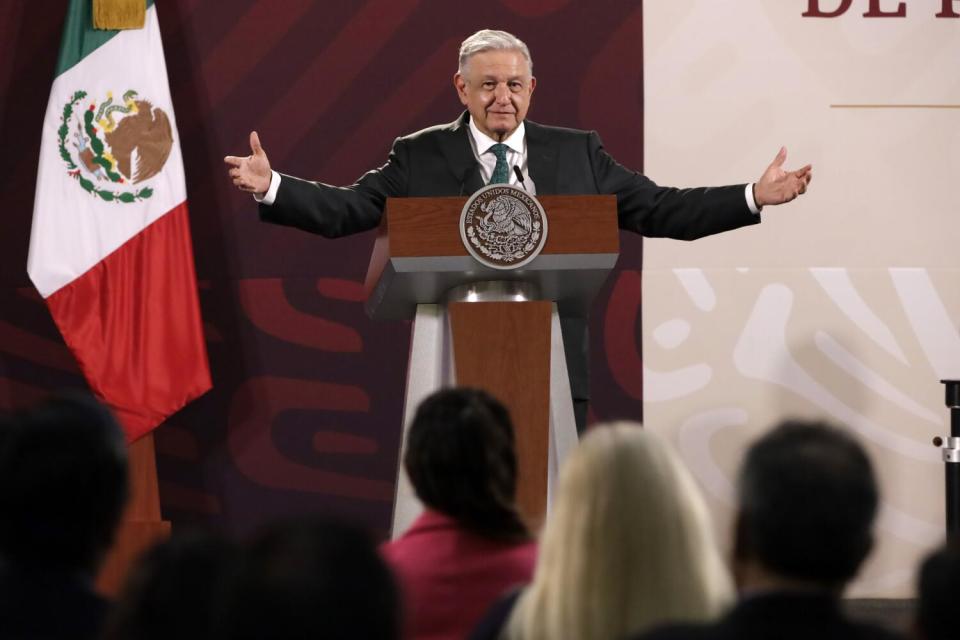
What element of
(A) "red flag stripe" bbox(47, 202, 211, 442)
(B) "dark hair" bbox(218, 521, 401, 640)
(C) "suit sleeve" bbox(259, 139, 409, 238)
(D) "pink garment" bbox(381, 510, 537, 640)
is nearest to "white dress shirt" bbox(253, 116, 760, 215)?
(C) "suit sleeve" bbox(259, 139, 409, 238)

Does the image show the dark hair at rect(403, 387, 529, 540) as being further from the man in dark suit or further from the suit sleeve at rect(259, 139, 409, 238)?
the suit sleeve at rect(259, 139, 409, 238)

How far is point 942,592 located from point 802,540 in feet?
0.49

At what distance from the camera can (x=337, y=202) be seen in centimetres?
391

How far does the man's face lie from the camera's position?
3896 mm

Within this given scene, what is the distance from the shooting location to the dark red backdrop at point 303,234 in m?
5.63

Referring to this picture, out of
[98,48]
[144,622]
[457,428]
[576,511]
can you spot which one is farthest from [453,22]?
[144,622]

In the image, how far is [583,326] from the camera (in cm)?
402

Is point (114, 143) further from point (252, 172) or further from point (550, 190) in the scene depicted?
point (550, 190)

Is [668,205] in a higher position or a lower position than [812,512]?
higher

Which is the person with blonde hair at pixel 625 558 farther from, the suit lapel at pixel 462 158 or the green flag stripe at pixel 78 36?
the green flag stripe at pixel 78 36

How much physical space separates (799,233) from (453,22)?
5.49 feet

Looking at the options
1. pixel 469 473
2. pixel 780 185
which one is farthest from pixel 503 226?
A: pixel 469 473

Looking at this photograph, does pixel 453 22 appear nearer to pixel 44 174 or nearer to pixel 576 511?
pixel 44 174

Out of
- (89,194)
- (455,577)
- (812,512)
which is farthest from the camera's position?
(89,194)
